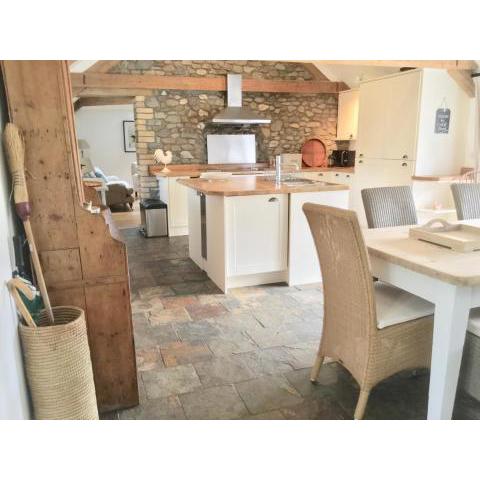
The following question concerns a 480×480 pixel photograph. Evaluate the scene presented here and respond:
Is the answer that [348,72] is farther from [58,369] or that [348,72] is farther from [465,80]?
[58,369]

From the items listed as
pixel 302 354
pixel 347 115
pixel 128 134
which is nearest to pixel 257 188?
pixel 302 354

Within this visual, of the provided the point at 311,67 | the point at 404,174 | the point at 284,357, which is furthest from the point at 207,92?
the point at 284,357

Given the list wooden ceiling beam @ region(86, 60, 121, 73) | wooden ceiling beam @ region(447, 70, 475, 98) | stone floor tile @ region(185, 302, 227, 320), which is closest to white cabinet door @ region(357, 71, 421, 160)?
wooden ceiling beam @ region(447, 70, 475, 98)

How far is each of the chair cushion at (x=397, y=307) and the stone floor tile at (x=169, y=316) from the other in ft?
5.01

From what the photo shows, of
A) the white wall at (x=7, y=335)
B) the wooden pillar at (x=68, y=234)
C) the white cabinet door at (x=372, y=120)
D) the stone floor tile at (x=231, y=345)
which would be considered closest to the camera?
the white wall at (x=7, y=335)

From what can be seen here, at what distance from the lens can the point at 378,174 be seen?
5512mm

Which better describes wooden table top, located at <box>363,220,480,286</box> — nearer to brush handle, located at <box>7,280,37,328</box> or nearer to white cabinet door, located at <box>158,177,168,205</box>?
brush handle, located at <box>7,280,37,328</box>

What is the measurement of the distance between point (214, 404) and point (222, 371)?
12.2 inches

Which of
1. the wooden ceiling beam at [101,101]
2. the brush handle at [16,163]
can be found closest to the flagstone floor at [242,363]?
the brush handle at [16,163]

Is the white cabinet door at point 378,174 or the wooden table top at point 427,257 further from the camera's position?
the white cabinet door at point 378,174

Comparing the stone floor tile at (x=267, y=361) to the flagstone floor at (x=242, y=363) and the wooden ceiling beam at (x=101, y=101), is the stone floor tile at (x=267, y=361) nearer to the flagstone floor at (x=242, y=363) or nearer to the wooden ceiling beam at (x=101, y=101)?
the flagstone floor at (x=242, y=363)

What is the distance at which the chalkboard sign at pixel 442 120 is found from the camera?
4844mm

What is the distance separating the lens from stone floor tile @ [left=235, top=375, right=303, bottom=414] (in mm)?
2000
